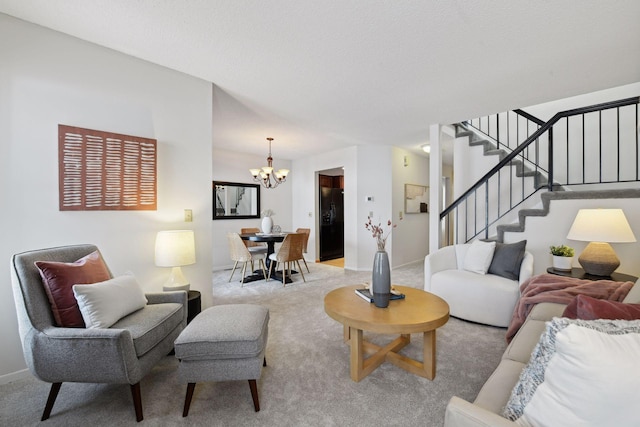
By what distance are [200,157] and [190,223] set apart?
0.66 metres

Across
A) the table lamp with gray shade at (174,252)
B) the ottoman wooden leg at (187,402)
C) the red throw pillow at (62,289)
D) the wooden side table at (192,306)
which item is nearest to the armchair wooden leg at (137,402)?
the ottoman wooden leg at (187,402)

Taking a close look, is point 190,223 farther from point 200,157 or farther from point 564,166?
point 564,166

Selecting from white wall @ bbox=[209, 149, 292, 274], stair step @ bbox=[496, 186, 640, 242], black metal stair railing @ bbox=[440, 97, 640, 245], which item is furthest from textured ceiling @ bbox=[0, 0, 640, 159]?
white wall @ bbox=[209, 149, 292, 274]

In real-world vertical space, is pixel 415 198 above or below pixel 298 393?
above

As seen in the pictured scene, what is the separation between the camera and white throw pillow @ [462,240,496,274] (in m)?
2.80

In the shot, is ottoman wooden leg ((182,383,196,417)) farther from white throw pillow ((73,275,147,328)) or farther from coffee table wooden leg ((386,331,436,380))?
coffee table wooden leg ((386,331,436,380))

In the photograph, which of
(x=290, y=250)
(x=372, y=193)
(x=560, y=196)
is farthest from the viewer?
(x=372, y=193)

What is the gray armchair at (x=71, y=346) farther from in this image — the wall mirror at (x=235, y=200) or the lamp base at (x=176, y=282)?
the wall mirror at (x=235, y=200)

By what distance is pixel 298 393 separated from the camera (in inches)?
64.9

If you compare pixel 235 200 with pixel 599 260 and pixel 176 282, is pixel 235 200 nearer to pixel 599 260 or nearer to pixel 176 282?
pixel 176 282

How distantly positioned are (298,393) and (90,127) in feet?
8.15

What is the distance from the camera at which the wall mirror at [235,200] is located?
17.4ft

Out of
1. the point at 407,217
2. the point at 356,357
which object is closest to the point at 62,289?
the point at 356,357

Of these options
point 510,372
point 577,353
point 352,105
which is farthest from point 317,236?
point 577,353
